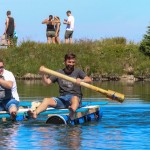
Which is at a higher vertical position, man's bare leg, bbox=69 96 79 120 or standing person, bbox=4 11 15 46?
standing person, bbox=4 11 15 46

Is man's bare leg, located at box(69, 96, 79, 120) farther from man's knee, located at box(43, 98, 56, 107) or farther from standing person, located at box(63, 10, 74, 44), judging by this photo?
standing person, located at box(63, 10, 74, 44)

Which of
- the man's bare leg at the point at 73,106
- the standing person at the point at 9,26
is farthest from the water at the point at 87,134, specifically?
the standing person at the point at 9,26

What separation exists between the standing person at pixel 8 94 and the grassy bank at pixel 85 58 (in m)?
21.6

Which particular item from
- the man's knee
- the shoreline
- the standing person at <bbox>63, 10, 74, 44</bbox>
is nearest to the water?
the man's knee

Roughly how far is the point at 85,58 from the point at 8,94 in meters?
22.2

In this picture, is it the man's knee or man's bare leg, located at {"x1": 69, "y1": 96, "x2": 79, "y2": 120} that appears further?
the man's knee

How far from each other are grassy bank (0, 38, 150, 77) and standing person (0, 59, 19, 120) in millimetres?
21604

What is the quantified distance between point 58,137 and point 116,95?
3.04 m

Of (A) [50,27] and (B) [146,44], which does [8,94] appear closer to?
(A) [50,27]

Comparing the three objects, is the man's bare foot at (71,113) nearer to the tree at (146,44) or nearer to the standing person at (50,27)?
the standing person at (50,27)

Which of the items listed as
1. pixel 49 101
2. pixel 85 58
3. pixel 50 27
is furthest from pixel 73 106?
pixel 85 58

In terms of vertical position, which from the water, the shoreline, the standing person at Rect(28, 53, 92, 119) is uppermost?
the shoreline

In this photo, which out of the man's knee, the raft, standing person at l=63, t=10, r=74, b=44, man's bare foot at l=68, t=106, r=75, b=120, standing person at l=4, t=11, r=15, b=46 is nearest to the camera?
the raft

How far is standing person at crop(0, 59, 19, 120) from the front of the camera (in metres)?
16.0
